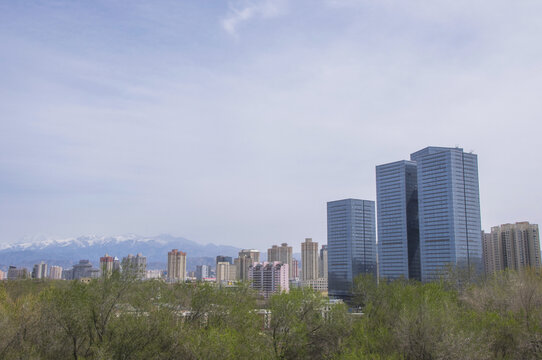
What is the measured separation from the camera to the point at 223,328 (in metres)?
23.3

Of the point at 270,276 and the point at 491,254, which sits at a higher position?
the point at 491,254

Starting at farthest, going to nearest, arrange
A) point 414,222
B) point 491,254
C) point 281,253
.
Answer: point 281,253, point 491,254, point 414,222

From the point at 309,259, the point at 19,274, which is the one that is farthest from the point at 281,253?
the point at 19,274

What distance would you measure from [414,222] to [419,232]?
30.6ft

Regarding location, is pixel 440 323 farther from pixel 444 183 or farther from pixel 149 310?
pixel 444 183

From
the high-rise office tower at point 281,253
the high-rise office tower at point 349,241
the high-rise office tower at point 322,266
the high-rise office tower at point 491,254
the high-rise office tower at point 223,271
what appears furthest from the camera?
the high-rise office tower at point 322,266

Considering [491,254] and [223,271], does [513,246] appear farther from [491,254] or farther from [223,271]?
[223,271]

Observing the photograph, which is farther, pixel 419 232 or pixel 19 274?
pixel 419 232

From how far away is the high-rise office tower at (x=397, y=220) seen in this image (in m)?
93.0

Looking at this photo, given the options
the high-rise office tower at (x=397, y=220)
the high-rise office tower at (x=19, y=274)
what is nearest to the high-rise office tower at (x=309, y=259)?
the high-rise office tower at (x=397, y=220)

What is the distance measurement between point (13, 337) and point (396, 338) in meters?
17.7

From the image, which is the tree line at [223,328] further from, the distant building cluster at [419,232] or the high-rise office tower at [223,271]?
the high-rise office tower at [223,271]

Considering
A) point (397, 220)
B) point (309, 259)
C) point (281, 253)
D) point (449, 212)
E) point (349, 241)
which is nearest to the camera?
point (449, 212)

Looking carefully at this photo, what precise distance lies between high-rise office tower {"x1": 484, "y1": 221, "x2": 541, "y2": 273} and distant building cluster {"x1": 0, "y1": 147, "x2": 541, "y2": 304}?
0.17 meters
